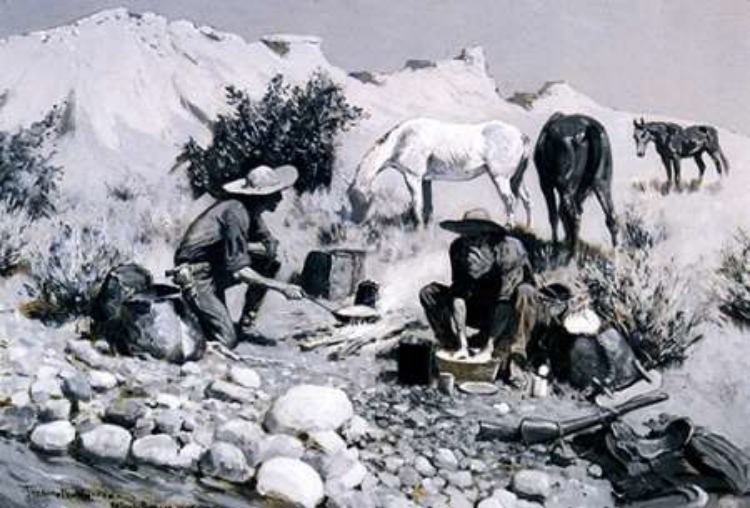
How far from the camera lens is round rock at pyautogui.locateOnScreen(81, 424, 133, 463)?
142 inches

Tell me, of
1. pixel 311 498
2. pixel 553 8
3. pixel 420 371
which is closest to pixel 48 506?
pixel 311 498

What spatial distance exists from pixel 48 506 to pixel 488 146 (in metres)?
1.87

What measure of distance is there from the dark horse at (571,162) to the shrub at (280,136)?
0.66 metres

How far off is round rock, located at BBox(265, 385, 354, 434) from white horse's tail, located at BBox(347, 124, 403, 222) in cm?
62

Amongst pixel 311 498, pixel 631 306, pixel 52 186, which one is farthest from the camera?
pixel 52 186

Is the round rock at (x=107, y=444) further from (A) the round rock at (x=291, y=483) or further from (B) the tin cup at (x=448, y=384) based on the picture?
(B) the tin cup at (x=448, y=384)

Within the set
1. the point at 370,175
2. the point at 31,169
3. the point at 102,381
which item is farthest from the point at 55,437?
the point at 370,175

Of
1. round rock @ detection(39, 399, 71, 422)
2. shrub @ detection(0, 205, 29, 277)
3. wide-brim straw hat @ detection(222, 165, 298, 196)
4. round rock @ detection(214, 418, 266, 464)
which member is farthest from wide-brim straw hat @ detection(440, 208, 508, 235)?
shrub @ detection(0, 205, 29, 277)

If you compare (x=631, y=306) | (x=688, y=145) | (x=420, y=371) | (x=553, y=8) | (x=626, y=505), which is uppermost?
(x=553, y=8)

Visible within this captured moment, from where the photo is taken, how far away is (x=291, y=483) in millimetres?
3463

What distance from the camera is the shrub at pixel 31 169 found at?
3973 millimetres

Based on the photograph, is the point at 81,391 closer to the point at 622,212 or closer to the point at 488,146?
the point at 488,146

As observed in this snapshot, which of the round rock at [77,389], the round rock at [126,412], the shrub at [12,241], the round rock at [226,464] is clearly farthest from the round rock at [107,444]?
the shrub at [12,241]

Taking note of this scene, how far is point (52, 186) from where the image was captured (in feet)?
13.0
